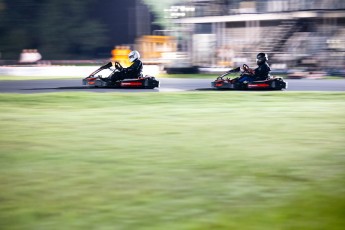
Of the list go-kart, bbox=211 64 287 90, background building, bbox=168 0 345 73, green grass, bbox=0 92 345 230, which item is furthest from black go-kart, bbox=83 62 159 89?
background building, bbox=168 0 345 73

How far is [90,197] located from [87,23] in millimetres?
46568

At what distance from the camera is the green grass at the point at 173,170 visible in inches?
199

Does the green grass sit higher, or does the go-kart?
the go-kart

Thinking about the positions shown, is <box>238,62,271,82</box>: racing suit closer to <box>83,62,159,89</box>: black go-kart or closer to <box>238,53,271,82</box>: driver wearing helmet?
<box>238,53,271,82</box>: driver wearing helmet

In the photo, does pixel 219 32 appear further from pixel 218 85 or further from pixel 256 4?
pixel 218 85

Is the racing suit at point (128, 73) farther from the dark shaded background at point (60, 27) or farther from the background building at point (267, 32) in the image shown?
the dark shaded background at point (60, 27)

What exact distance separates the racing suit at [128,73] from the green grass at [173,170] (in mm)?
6545


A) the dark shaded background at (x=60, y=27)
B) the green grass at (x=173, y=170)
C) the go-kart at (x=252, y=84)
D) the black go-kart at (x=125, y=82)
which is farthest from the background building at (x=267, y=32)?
the green grass at (x=173, y=170)

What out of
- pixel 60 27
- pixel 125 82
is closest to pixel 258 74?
pixel 125 82

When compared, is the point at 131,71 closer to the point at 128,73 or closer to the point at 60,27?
the point at 128,73

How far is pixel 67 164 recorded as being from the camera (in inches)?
272

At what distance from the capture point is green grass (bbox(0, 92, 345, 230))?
5051 millimetres

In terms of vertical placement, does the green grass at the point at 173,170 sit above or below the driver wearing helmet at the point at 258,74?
below

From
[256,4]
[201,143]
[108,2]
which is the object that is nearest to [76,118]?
[201,143]
